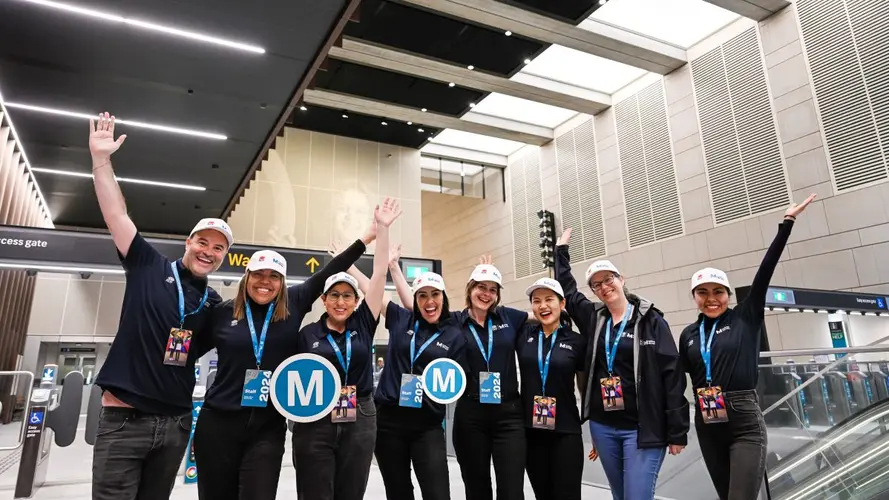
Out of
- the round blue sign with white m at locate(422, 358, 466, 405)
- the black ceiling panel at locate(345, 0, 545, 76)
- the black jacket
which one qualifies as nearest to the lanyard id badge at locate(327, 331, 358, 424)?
the round blue sign with white m at locate(422, 358, 466, 405)

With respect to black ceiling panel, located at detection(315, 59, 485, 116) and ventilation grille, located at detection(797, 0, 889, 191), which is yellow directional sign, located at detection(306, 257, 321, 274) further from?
ventilation grille, located at detection(797, 0, 889, 191)

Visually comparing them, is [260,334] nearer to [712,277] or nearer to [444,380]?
[444,380]

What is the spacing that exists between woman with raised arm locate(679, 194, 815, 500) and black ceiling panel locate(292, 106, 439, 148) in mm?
14377

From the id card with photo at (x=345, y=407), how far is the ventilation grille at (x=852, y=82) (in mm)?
11439

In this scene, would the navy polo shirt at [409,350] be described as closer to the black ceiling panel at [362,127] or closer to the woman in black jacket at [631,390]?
the woman in black jacket at [631,390]

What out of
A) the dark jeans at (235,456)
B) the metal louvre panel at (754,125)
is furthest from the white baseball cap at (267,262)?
the metal louvre panel at (754,125)

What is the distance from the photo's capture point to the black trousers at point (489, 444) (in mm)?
2752

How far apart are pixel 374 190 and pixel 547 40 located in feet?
24.8

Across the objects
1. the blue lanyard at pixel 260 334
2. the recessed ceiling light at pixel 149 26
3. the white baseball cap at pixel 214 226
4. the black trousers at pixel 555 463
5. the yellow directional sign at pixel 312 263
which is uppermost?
the recessed ceiling light at pixel 149 26

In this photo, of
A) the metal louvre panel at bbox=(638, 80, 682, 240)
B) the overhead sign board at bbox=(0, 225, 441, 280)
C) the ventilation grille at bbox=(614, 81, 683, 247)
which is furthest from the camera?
the ventilation grille at bbox=(614, 81, 683, 247)

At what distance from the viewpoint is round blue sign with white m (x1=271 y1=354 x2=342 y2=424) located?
2.33m

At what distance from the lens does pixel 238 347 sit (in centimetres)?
240

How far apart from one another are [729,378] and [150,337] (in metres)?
2.83

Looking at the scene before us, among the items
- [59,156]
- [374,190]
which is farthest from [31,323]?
[374,190]
